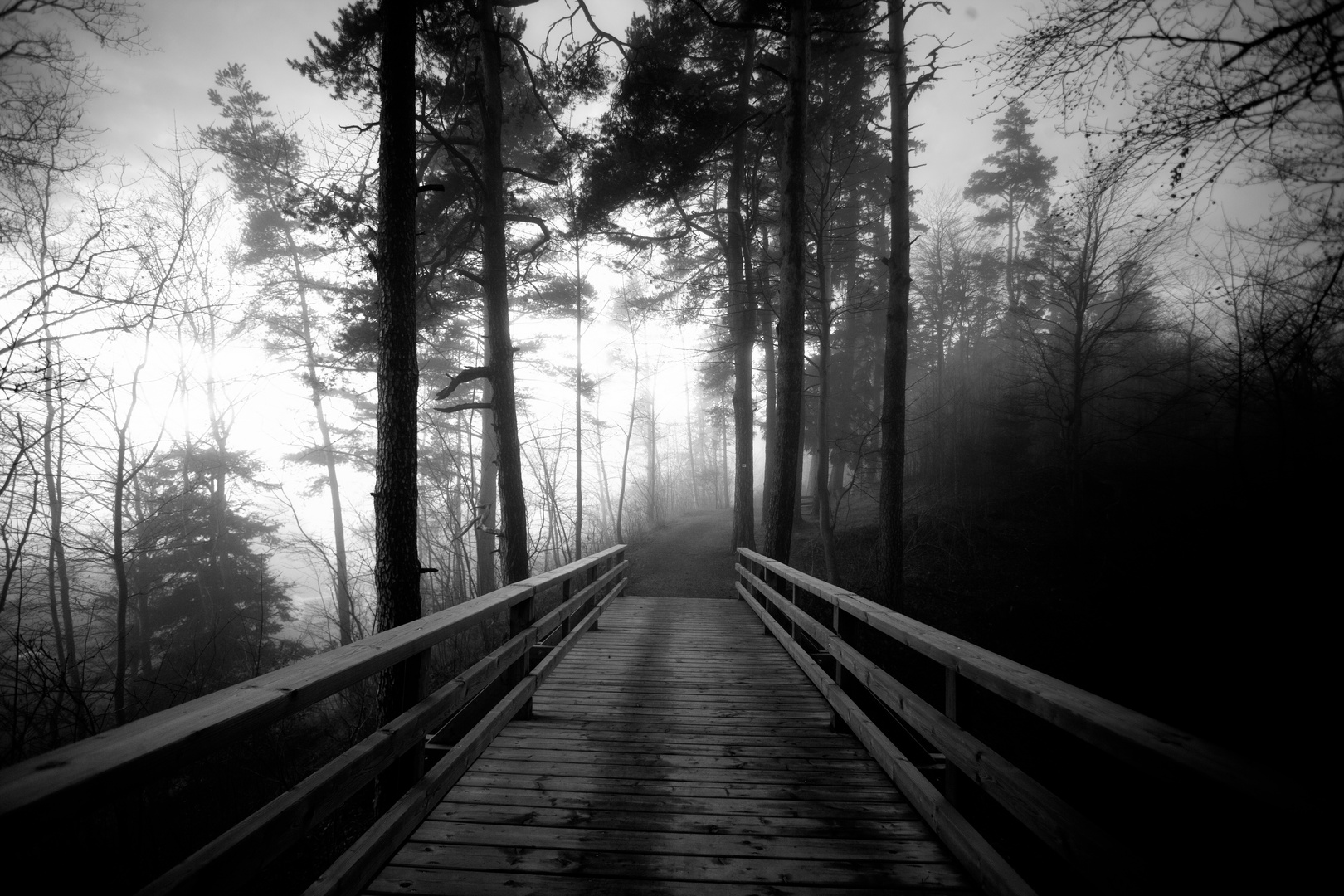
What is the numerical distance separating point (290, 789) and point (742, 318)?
12.1m

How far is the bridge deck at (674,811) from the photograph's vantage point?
2.10 m

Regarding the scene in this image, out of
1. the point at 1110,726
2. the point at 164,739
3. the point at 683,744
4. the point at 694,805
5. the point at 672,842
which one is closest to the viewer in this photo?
the point at 164,739

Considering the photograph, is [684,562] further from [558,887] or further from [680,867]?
[558,887]

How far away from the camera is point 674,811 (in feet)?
8.50

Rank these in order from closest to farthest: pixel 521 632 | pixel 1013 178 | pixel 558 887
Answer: pixel 558 887 < pixel 521 632 < pixel 1013 178

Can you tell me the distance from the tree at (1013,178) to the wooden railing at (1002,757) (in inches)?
933

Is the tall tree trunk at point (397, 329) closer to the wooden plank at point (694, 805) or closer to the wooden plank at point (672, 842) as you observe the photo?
the wooden plank at point (694, 805)

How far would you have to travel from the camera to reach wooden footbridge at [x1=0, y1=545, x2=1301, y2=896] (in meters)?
1.25

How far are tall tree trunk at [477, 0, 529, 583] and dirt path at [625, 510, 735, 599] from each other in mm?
3587

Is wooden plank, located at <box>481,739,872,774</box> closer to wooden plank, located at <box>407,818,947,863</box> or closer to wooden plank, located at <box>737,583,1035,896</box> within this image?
wooden plank, located at <box>737,583,1035,896</box>

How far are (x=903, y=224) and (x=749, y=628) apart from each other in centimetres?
682

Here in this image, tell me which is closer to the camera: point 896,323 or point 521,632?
point 521,632

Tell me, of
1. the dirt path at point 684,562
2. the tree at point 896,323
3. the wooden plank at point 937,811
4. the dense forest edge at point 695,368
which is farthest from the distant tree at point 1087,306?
the wooden plank at point 937,811

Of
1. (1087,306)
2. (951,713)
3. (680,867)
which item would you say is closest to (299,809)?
(680,867)
